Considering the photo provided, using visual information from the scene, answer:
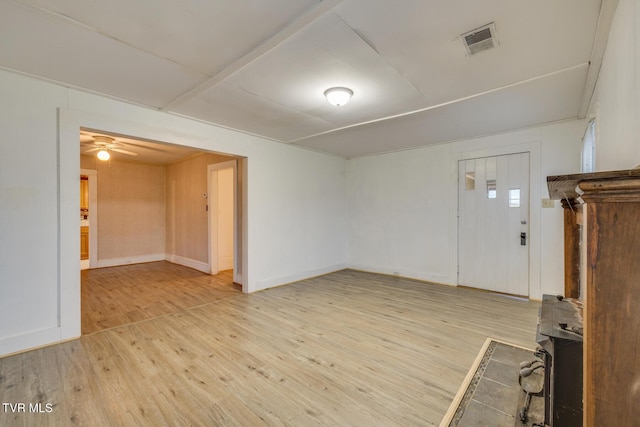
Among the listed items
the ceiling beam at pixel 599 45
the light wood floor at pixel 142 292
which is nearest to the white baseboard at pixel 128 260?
the light wood floor at pixel 142 292

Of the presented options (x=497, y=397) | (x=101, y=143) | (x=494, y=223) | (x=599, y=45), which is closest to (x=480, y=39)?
(x=599, y=45)

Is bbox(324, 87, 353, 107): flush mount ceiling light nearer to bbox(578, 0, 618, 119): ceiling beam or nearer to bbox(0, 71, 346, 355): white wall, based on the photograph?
bbox(578, 0, 618, 119): ceiling beam

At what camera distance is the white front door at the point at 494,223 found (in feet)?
13.5

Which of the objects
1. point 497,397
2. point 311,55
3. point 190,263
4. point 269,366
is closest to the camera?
point 497,397

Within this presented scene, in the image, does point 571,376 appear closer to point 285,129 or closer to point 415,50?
point 415,50

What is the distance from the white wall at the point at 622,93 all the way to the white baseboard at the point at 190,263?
19.5ft

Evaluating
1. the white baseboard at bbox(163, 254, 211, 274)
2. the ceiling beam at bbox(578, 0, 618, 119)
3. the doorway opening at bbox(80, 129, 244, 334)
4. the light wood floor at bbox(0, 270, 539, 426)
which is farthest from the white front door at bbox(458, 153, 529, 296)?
the white baseboard at bbox(163, 254, 211, 274)

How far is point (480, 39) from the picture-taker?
2.01 metres

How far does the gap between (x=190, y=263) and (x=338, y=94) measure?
17.6 ft

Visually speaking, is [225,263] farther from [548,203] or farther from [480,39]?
[548,203]

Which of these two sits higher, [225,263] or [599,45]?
[599,45]

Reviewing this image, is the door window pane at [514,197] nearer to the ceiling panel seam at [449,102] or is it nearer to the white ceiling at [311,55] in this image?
the white ceiling at [311,55]

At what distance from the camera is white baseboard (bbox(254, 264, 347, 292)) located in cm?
460

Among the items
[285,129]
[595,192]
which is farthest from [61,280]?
[595,192]
